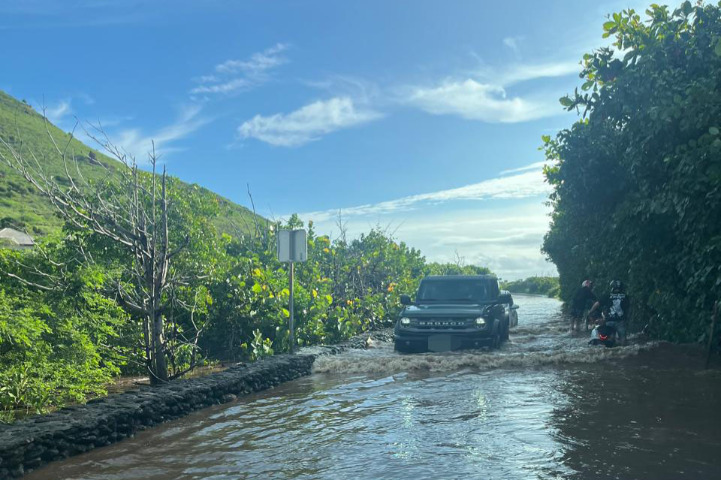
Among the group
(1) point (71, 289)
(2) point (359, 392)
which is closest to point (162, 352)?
(1) point (71, 289)

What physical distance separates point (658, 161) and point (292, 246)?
7797 millimetres

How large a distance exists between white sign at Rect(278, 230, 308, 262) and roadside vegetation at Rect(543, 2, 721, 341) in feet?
19.5

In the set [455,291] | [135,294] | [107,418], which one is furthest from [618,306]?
[107,418]

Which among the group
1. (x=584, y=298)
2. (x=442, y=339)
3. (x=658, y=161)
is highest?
(x=658, y=161)

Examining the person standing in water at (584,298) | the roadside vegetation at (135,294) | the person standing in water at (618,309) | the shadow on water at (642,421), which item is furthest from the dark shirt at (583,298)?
the roadside vegetation at (135,294)

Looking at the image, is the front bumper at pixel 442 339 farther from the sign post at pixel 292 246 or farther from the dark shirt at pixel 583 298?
the dark shirt at pixel 583 298

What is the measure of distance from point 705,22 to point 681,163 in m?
4.20

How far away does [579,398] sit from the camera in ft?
29.9

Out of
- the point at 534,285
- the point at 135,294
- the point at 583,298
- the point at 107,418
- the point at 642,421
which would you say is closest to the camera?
the point at 107,418

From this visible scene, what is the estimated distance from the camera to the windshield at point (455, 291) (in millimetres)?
16000

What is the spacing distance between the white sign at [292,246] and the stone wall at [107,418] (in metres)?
3.59

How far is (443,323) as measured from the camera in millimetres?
14297

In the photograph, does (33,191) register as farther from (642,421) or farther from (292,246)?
(642,421)

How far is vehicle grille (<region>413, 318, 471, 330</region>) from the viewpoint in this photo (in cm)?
1421
